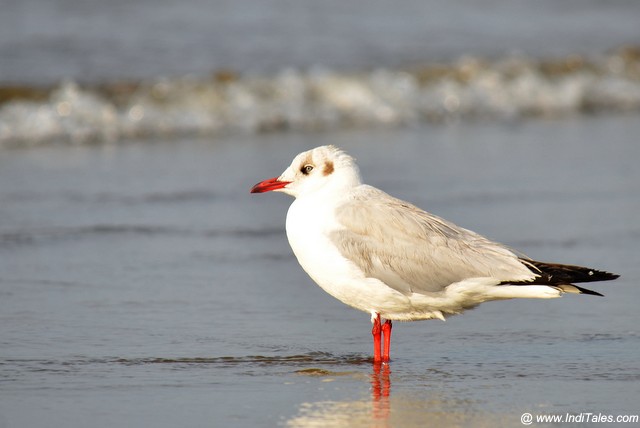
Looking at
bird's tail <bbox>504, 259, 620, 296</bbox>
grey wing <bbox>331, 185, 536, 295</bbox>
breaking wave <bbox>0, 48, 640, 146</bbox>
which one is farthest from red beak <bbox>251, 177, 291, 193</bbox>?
breaking wave <bbox>0, 48, 640, 146</bbox>

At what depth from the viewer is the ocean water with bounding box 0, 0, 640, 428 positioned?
17.8 feet

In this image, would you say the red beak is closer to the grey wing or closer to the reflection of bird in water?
the grey wing

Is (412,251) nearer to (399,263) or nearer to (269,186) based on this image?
(399,263)

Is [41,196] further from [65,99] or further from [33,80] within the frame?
[33,80]

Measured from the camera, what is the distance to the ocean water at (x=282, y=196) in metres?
5.44

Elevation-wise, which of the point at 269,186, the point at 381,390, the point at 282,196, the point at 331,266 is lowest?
the point at 381,390

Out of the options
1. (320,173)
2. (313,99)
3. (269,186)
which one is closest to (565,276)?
(320,173)

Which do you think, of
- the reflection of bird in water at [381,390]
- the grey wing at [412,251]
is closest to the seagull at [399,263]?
the grey wing at [412,251]

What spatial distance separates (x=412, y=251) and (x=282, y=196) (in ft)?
14.7

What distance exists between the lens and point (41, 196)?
31.9 feet

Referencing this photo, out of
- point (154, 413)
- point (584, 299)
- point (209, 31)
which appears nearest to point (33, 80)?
point (209, 31)

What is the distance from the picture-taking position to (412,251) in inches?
231

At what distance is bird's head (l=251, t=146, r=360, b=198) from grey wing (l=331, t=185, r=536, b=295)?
0.19 metres

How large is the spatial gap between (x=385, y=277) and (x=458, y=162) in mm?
5532
